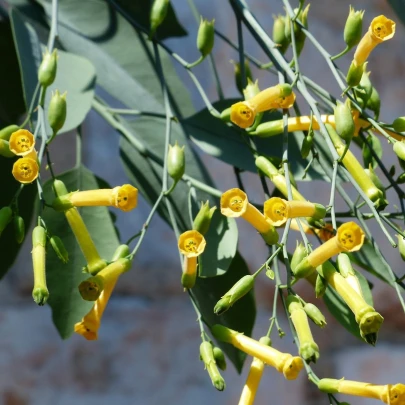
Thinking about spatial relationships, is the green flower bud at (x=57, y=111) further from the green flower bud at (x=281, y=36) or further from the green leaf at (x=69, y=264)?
the green flower bud at (x=281, y=36)

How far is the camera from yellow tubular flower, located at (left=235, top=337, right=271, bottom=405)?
51 centimetres

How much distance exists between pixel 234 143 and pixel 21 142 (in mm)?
243

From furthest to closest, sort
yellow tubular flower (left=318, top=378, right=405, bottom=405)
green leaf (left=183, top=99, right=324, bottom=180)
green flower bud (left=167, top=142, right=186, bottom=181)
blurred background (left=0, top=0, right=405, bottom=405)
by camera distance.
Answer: blurred background (left=0, top=0, right=405, bottom=405) → green leaf (left=183, top=99, right=324, bottom=180) → green flower bud (left=167, top=142, right=186, bottom=181) → yellow tubular flower (left=318, top=378, right=405, bottom=405)

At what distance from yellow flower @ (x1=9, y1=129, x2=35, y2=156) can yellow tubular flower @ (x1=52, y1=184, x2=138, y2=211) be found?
46mm

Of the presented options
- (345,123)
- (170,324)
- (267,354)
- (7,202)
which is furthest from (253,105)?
(170,324)

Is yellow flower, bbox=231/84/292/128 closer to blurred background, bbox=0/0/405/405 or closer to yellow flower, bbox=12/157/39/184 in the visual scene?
yellow flower, bbox=12/157/39/184

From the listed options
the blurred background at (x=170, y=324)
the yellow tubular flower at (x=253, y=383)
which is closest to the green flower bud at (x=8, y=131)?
the yellow tubular flower at (x=253, y=383)

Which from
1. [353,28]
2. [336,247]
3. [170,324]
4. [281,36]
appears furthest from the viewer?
[170,324]

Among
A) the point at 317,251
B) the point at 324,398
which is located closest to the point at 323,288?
the point at 317,251

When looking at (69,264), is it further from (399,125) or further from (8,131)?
(399,125)

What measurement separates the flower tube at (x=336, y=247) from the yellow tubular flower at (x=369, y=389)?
71 mm

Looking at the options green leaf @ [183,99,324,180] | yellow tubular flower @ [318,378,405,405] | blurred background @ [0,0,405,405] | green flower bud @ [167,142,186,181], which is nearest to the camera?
yellow tubular flower @ [318,378,405,405]

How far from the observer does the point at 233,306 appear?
0.65 meters

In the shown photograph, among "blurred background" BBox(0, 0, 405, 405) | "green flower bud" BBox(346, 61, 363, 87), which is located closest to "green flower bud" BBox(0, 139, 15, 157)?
"green flower bud" BBox(346, 61, 363, 87)
